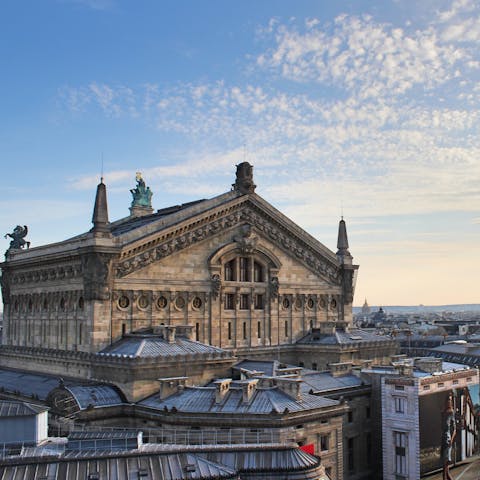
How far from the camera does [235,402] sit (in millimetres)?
54281

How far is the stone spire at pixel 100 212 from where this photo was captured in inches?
2458

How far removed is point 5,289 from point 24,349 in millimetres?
9231

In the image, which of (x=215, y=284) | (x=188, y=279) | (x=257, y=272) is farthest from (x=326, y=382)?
(x=188, y=279)

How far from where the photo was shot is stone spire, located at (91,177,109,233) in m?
62.4

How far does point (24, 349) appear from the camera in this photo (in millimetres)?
75375

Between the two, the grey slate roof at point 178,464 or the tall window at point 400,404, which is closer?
the grey slate roof at point 178,464

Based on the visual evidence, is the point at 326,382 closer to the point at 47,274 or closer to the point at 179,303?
the point at 179,303

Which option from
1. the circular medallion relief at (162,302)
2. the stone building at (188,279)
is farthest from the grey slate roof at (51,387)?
the circular medallion relief at (162,302)

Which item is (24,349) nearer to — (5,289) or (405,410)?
(5,289)

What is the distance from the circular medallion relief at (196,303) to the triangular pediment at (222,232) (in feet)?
17.1

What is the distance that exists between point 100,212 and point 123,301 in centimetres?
835

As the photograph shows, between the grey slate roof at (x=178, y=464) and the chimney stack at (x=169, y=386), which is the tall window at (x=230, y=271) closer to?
the chimney stack at (x=169, y=386)

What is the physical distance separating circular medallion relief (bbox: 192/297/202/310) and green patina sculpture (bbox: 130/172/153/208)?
72.2ft

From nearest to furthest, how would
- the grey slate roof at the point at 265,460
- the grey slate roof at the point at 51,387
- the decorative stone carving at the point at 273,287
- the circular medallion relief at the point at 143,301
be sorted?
the grey slate roof at the point at 265,460
the grey slate roof at the point at 51,387
the circular medallion relief at the point at 143,301
the decorative stone carving at the point at 273,287
